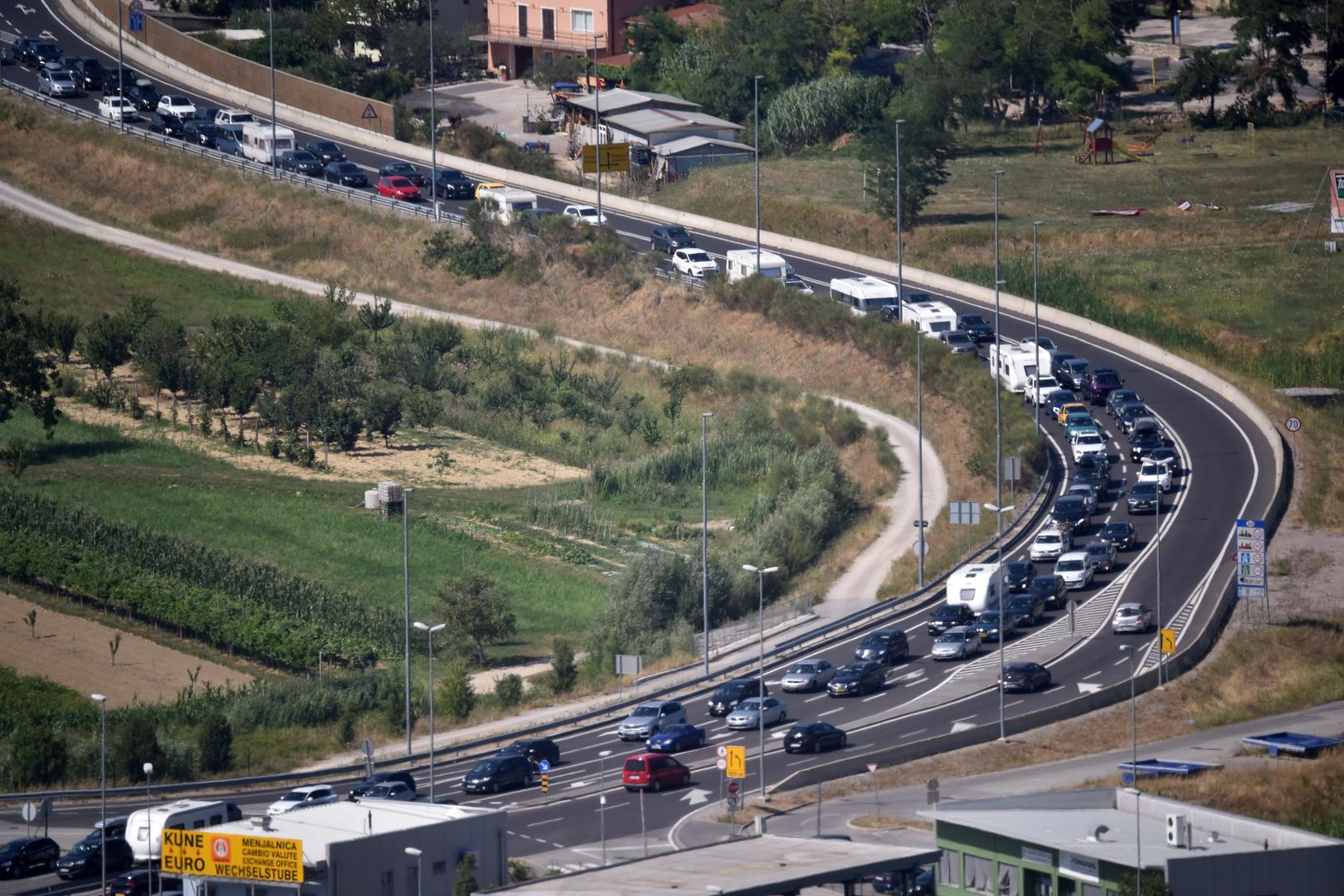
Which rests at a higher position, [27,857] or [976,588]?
[27,857]

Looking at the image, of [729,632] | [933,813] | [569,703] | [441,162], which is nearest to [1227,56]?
[441,162]

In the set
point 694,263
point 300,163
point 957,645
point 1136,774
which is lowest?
point 957,645

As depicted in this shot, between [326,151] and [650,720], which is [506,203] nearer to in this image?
[326,151]

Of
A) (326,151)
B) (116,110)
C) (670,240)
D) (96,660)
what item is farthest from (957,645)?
(116,110)

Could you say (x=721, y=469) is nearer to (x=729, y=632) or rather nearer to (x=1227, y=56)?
(x=729, y=632)

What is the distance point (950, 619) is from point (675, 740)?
14.3 meters

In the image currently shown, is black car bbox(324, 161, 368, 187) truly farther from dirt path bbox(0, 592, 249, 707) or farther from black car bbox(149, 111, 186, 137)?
dirt path bbox(0, 592, 249, 707)

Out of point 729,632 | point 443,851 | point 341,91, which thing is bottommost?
point 729,632

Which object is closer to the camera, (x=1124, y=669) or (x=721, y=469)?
(x=1124, y=669)

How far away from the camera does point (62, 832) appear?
54.7 meters

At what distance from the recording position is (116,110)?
416 ft

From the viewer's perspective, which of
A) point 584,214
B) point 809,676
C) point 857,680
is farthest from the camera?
point 584,214

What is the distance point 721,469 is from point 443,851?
2000 inches

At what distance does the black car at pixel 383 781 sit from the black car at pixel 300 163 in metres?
69.4
